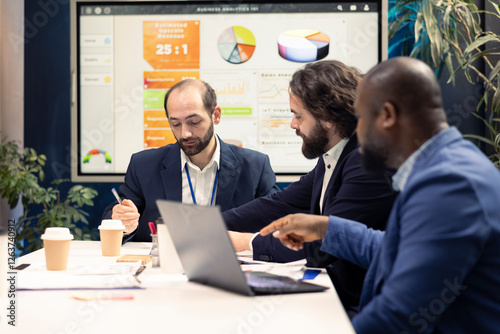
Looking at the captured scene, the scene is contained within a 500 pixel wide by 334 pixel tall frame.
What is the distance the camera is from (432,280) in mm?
996

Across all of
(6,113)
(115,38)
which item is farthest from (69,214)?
(115,38)

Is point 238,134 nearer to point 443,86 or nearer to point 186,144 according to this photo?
point 186,144

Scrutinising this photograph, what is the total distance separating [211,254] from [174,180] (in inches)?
59.4

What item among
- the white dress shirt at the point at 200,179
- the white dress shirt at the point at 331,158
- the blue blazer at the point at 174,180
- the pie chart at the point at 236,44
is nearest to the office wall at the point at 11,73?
the pie chart at the point at 236,44

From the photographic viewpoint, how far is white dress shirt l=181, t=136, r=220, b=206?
285cm

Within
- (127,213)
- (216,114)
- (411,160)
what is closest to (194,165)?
(216,114)

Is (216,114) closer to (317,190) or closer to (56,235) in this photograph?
(317,190)

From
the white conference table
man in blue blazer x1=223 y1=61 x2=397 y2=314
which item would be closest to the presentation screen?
man in blue blazer x1=223 y1=61 x2=397 y2=314

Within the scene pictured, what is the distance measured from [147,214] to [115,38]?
1.75m

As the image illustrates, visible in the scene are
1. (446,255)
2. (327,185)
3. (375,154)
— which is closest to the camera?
(446,255)

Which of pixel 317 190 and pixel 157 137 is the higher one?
pixel 157 137

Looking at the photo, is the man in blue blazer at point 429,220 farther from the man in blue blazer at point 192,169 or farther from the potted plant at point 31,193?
the potted plant at point 31,193

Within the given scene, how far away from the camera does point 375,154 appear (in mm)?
1311

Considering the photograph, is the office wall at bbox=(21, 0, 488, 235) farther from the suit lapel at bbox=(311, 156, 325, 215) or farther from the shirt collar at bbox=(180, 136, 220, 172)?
the suit lapel at bbox=(311, 156, 325, 215)
